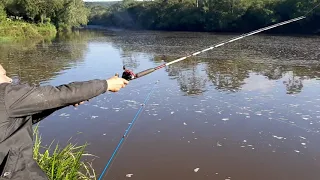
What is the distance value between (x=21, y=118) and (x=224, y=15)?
168 feet

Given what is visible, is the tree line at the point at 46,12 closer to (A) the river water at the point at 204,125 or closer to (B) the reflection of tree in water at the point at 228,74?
(B) the reflection of tree in water at the point at 228,74

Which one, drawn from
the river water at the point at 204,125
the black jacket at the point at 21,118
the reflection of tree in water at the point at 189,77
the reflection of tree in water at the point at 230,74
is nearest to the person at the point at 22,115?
the black jacket at the point at 21,118

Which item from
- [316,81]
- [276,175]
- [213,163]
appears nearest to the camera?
[276,175]

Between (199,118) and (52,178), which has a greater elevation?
(52,178)

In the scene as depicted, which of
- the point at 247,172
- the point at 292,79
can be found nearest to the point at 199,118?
the point at 247,172

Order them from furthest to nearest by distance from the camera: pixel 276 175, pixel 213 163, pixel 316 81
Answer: pixel 316 81, pixel 213 163, pixel 276 175

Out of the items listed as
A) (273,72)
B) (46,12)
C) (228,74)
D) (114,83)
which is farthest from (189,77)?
(46,12)

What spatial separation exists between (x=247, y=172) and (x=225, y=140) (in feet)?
4.35

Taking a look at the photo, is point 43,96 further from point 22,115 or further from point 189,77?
point 189,77

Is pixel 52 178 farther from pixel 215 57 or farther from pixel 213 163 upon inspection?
pixel 215 57

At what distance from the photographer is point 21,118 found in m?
2.06

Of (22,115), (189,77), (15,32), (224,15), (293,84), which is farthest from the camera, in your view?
(224,15)

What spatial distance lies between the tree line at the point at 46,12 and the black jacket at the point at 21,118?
4201cm

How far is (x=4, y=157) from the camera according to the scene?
6.51 ft
